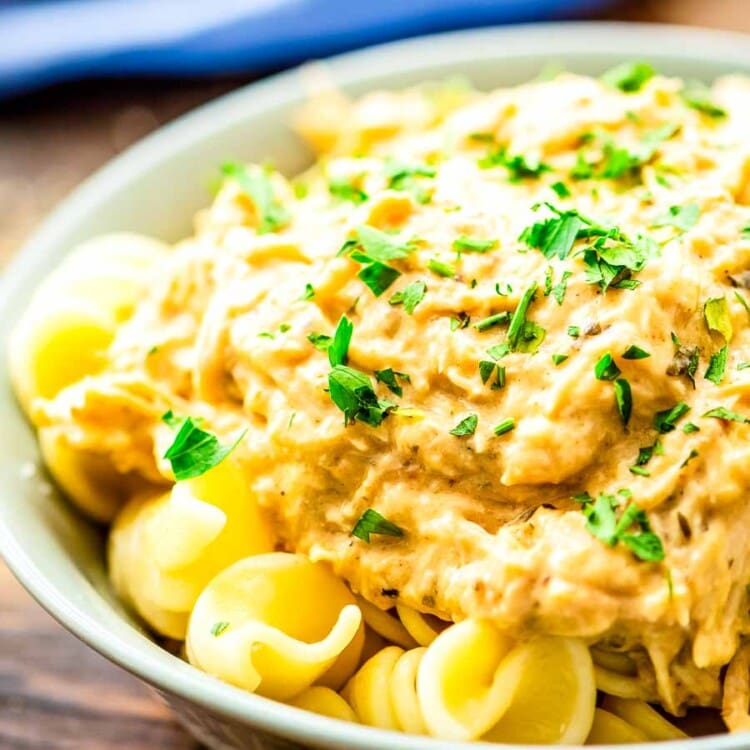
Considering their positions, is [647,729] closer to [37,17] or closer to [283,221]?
[283,221]

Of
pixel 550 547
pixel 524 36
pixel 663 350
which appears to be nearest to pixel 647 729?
pixel 550 547

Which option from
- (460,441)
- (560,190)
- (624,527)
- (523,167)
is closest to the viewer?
(624,527)

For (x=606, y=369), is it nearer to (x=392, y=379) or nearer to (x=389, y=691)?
(x=392, y=379)

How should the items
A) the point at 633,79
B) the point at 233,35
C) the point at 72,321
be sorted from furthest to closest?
1. the point at 233,35
2. the point at 633,79
3. the point at 72,321

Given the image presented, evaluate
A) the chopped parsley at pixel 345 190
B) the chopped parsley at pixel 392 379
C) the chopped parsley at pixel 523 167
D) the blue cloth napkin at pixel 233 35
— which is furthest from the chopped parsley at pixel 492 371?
the blue cloth napkin at pixel 233 35

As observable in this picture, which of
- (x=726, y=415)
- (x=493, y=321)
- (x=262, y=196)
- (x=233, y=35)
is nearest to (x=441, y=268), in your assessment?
(x=493, y=321)

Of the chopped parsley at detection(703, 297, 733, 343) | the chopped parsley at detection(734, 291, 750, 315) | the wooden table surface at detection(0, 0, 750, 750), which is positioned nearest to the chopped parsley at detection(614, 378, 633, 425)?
the chopped parsley at detection(703, 297, 733, 343)
